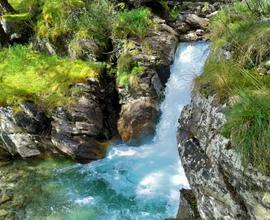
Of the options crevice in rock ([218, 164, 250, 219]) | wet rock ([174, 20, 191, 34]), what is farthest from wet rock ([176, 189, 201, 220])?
wet rock ([174, 20, 191, 34])

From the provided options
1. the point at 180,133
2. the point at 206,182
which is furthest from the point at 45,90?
the point at 206,182

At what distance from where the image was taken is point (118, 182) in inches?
344

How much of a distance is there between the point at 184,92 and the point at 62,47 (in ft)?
14.1

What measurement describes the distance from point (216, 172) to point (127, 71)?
5694 mm

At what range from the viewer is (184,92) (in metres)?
10.3

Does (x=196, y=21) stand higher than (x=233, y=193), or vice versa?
(x=196, y=21)

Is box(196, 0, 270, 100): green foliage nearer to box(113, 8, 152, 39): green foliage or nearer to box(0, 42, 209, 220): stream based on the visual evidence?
box(0, 42, 209, 220): stream

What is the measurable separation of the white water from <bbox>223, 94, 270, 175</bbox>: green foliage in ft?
7.13

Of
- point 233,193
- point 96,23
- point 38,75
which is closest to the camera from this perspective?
point 233,193

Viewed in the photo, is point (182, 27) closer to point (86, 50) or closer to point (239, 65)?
point (86, 50)

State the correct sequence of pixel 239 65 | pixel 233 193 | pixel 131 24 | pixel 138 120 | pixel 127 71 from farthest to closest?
pixel 131 24 → pixel 127 71 → pixel 138 120 → pixel 239 65 → pixel 233 193

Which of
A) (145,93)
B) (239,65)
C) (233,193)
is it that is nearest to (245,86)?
(239,65)

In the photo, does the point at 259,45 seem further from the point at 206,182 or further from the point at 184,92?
the point at 184,92

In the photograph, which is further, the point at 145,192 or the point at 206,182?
the point at 145,192
